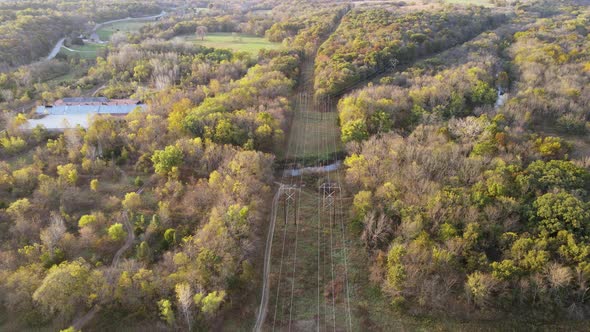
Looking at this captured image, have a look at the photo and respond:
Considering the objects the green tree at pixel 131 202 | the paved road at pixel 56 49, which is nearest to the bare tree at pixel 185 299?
the green tree at pixel 131 202

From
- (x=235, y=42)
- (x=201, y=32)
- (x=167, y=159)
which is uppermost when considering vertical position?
(x=201, y=32)

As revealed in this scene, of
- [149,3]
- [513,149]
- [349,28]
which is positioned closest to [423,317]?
[513,149]

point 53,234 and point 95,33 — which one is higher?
point 95,33

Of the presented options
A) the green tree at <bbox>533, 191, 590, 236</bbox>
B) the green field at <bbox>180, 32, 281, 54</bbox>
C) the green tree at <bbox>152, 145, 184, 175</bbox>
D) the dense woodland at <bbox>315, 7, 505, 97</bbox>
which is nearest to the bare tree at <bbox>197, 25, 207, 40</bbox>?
the green field at <bbox>180, 32, 281, 54</bbox>

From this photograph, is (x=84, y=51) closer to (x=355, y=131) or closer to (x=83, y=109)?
(x=83, y=109)

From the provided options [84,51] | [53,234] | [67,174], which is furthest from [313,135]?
[84,51]

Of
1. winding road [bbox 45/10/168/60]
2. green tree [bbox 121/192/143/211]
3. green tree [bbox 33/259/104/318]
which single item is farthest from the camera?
winding road [bbox 45/10/168/60]

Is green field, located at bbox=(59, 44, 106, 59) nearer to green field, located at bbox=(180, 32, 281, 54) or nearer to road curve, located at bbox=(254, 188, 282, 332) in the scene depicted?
green field, located at bbox=(180, 32, 281, 54)

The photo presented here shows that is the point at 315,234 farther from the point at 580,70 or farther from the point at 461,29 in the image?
the point at 461,29
